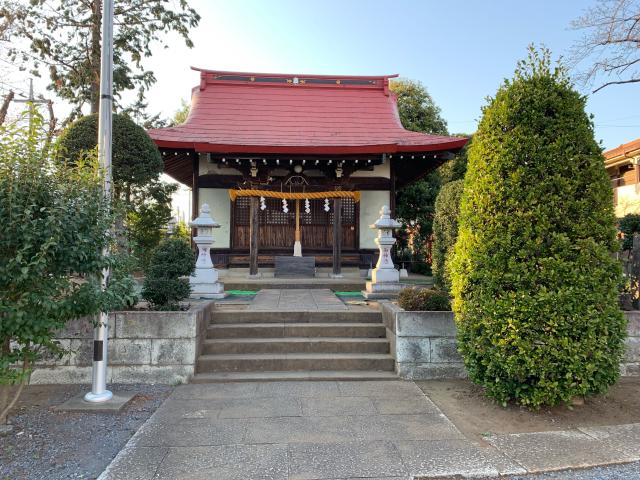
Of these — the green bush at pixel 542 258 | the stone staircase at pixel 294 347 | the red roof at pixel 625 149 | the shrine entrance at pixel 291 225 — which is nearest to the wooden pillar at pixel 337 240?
the shrine entrance at pixel 291 225

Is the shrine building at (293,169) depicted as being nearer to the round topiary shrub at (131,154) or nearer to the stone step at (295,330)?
the round topiary shrub at (131,154)

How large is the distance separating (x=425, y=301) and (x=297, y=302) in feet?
7.82

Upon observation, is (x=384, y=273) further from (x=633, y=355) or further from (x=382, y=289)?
(x=633, y=355)

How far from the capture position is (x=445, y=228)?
614cm

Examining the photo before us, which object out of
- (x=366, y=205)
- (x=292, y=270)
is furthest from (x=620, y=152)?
(x=292, y=270)

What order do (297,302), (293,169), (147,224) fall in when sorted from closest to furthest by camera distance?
(297,302) < (293,169) < (147,224)

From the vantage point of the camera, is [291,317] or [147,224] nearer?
[291,317]

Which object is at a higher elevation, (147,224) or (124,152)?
(124,152)

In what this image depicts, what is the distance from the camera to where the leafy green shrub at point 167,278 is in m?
4.95

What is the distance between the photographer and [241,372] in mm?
4707

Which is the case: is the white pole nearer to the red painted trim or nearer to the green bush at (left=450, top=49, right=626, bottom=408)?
the green bush at (left=450, top=49, right=626, bottom=408)

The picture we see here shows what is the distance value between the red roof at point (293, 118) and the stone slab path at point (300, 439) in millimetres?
6891

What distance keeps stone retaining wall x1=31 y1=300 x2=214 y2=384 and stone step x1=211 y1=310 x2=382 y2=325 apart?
37.8 inches

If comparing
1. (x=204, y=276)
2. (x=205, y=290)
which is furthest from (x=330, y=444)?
(x=204, y=276)
